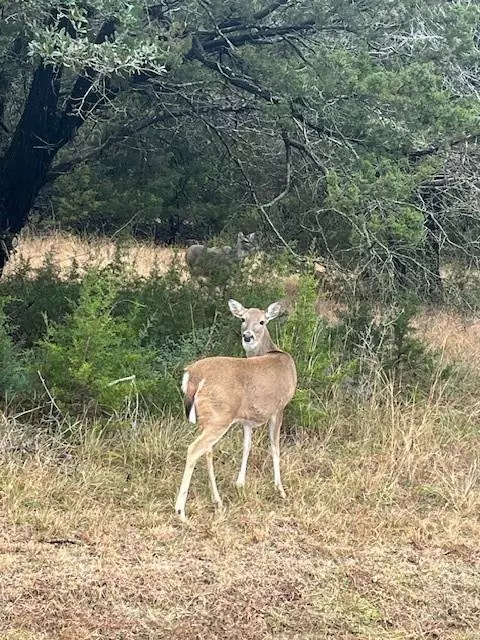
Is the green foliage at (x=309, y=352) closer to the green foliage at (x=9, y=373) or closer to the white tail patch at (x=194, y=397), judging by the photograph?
the white tail patch at (x=194, y=397)

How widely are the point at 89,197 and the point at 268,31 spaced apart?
19.1 ft

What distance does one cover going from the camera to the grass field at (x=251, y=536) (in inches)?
181

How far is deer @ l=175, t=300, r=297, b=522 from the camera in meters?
5.87

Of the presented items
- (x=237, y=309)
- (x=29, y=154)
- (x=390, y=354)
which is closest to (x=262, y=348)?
(x=237, y=309)

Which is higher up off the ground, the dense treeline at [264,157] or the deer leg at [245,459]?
the dense treeline at [264,157]

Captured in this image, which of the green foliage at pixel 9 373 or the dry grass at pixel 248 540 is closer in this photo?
the dry grass at pixel 248 540

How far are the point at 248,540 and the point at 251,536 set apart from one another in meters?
0.05

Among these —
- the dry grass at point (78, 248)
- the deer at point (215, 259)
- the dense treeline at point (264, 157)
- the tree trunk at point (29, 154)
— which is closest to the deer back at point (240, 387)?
the dense treeline at point (264, 157)

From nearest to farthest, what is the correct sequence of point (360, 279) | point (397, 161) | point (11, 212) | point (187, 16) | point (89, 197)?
1. point (397, 161)
2. point (187, 16)
3. point (360, 279)
4. point (11, 212)
5. point (89, 197)

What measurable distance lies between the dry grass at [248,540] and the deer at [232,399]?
9.1 inches

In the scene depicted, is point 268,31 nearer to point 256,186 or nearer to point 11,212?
point 256,186

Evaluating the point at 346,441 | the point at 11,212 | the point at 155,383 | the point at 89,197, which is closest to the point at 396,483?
the point at 346,441

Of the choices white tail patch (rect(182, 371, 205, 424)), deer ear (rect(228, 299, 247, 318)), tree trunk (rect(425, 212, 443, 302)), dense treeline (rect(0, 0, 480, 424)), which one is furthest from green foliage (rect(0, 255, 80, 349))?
tree trunk (rect(425, 212, 443, 302))

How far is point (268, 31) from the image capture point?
9.38 m
